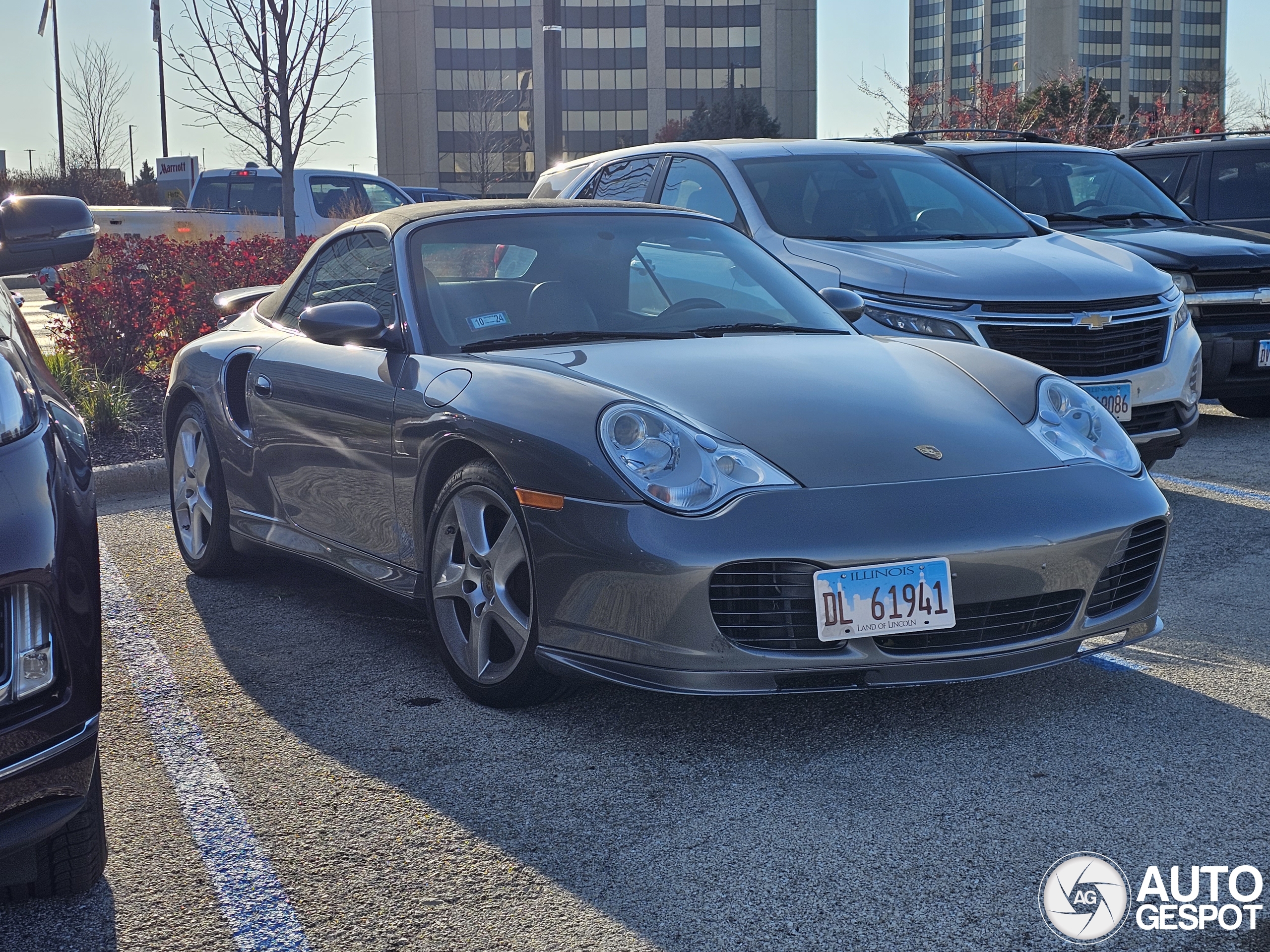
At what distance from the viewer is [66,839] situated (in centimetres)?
271

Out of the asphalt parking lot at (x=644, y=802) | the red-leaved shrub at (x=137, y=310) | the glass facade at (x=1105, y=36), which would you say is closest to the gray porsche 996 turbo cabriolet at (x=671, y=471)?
the asphalt parking lot at (x=644, y=802)

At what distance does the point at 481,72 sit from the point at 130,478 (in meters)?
77.7

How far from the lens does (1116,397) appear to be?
611 centimetres

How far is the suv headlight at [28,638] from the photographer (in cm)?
241

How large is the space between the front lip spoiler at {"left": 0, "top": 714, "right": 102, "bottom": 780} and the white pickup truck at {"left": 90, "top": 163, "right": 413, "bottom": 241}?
45.5 feet

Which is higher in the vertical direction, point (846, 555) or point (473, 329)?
point (473, 329)

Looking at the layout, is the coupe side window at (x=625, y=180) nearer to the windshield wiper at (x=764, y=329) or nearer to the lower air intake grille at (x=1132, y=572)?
the windshield wiper at (x=764, y=329)

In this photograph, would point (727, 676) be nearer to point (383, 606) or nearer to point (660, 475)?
point (660, 475)

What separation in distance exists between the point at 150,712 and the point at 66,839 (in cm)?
126

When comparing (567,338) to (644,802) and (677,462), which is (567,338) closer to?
(677,462)

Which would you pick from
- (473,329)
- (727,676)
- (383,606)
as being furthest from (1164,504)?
(383,606)

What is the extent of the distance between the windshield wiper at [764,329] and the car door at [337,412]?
93 cm

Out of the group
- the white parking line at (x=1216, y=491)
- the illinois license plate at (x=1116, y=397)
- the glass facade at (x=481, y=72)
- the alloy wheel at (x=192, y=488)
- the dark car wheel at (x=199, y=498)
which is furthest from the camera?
the glass facade at (x=481, y=72)

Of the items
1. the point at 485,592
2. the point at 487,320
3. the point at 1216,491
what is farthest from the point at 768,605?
the point at 1216,491
